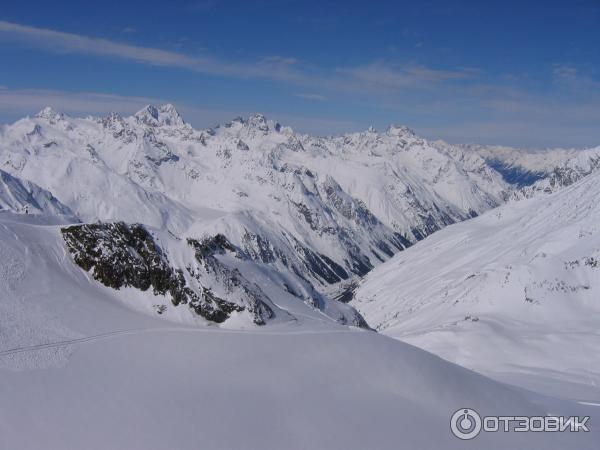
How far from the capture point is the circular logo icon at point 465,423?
29936mm

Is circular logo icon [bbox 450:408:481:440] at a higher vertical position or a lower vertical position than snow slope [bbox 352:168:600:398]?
higher

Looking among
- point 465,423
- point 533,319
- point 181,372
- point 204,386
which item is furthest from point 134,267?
point 533,319

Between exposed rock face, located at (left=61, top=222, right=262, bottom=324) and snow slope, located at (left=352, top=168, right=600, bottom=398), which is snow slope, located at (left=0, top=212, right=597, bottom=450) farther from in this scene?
snow slope, located at (left=352, top=168, right=600, bottom=398)

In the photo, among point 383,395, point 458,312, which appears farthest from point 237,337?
point 458,312

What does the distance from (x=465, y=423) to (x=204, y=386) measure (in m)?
17.3

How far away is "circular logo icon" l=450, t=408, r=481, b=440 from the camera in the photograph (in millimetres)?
29936

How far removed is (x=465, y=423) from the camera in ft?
102

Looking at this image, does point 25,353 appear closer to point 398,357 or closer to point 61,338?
point 61,338

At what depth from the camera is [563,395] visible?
48.2m

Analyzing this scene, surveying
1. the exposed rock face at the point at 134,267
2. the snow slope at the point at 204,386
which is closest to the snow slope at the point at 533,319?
the snow slope at the point at 204,386

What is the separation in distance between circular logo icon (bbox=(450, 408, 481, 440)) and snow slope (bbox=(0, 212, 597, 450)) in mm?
621

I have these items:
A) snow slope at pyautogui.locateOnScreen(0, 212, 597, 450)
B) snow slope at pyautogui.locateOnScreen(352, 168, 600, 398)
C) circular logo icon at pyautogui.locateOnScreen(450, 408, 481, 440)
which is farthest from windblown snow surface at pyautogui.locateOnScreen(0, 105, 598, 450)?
snow slope at pyautogui.locateOnScreen(352, 168, 600, 398)

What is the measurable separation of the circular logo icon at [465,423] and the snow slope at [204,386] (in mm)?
621

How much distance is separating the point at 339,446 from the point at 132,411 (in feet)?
38.2
